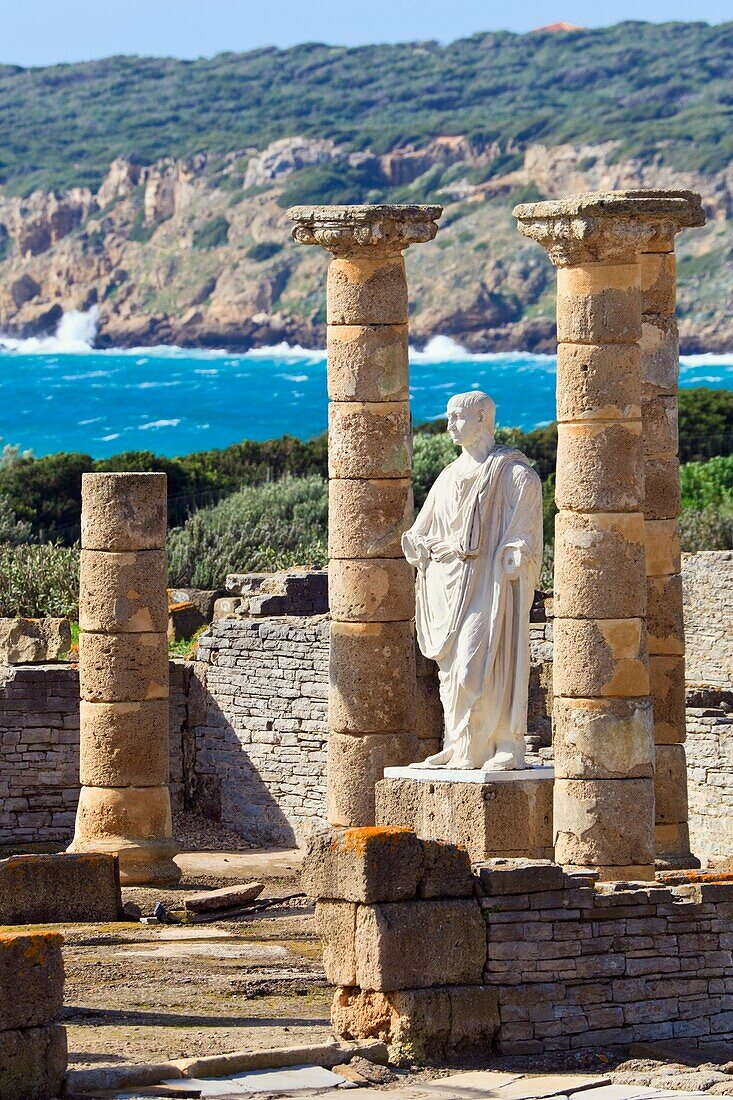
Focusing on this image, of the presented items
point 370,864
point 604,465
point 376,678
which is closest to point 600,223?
point 604,465

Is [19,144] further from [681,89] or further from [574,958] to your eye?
[574,958]

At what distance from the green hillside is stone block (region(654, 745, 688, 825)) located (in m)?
93.9

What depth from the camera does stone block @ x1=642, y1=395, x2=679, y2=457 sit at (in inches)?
642

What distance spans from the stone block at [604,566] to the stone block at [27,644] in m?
8.61

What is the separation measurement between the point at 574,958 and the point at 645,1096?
1.60 metres

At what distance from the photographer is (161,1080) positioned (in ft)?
37.1

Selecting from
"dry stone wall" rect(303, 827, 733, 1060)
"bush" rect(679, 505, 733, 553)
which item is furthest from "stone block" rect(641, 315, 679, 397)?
"bush" rect(679, 505, 733, 553)

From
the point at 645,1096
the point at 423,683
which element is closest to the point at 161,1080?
the point at 645,1096

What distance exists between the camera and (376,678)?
16656 millimetres

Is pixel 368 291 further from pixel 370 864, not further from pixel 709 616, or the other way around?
pixel 709 616

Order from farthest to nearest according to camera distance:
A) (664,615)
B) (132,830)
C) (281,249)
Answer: (281,249) → (132,830) → (664,615)

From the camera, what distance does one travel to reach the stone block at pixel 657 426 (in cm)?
1630

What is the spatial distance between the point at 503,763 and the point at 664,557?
1935 mm

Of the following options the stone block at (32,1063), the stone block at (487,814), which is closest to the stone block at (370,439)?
the stone block at (487,814)
